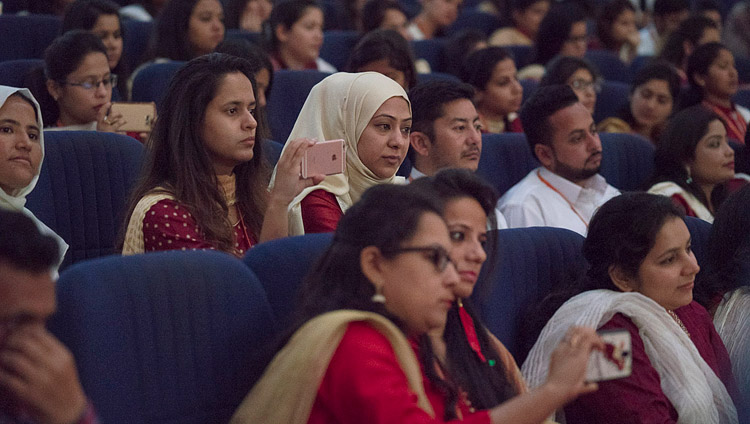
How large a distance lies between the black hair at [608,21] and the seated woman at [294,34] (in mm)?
2345

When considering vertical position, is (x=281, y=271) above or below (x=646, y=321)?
above

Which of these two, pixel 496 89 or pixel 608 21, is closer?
pixel 496 89

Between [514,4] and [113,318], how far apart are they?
5465 mm

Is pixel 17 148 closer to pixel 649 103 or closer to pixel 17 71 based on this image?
pixel 17 71

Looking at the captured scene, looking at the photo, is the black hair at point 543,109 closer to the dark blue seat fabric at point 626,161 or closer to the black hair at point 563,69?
the dark blue seat fabric at point 626,161

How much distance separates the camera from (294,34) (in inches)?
Answer: 187

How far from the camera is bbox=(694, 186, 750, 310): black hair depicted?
2.63m

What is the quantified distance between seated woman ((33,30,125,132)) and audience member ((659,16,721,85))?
355cm

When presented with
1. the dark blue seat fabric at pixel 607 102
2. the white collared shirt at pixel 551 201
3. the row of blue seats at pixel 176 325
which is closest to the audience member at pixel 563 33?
the dark blue seat fabric at pixel 607 102

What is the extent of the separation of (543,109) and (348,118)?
3.37 feet

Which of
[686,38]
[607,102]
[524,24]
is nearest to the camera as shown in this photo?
[607,102]

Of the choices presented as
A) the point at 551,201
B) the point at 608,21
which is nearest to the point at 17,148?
the point at 551,201

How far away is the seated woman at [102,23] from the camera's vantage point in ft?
13.7

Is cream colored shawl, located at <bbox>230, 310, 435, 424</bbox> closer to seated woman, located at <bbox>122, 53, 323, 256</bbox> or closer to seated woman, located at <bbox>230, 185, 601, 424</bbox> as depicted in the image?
seated woman, located at <bbox>230, 185, 601, 424</bbox>
